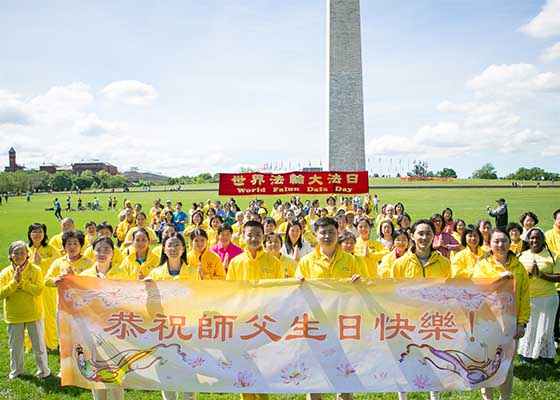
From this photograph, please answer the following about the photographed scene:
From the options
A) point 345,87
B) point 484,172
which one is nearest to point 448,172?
point 484,172

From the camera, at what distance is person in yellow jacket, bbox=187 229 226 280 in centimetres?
514

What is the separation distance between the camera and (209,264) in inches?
205

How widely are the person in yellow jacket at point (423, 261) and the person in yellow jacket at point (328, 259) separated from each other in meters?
0.52

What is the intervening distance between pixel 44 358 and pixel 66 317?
5.21 ft

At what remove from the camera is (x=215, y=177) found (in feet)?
377

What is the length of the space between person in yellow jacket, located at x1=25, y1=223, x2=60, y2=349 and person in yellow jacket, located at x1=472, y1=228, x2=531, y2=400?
17.7 ft

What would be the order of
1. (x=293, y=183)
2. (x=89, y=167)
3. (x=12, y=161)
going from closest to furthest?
(x=293, y=183) < (x=12, y=161) < (x=89, y=167)

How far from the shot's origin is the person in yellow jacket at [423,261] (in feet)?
13.8

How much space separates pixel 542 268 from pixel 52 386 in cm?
581

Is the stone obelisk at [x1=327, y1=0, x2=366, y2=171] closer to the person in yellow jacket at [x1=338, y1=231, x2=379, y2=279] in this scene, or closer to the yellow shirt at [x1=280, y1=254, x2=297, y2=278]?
the person in yellow jacket at [x1=338, y1=231, x2=379, y2=279]

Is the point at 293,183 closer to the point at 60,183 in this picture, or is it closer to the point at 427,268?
the point at 427,268

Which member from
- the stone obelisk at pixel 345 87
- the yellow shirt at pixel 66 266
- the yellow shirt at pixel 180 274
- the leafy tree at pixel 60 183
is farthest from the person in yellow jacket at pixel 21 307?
the leafy tree at pixel 60 183

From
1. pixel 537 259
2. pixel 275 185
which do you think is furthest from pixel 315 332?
pixel 275 185

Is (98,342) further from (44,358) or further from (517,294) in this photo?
(517,294)
